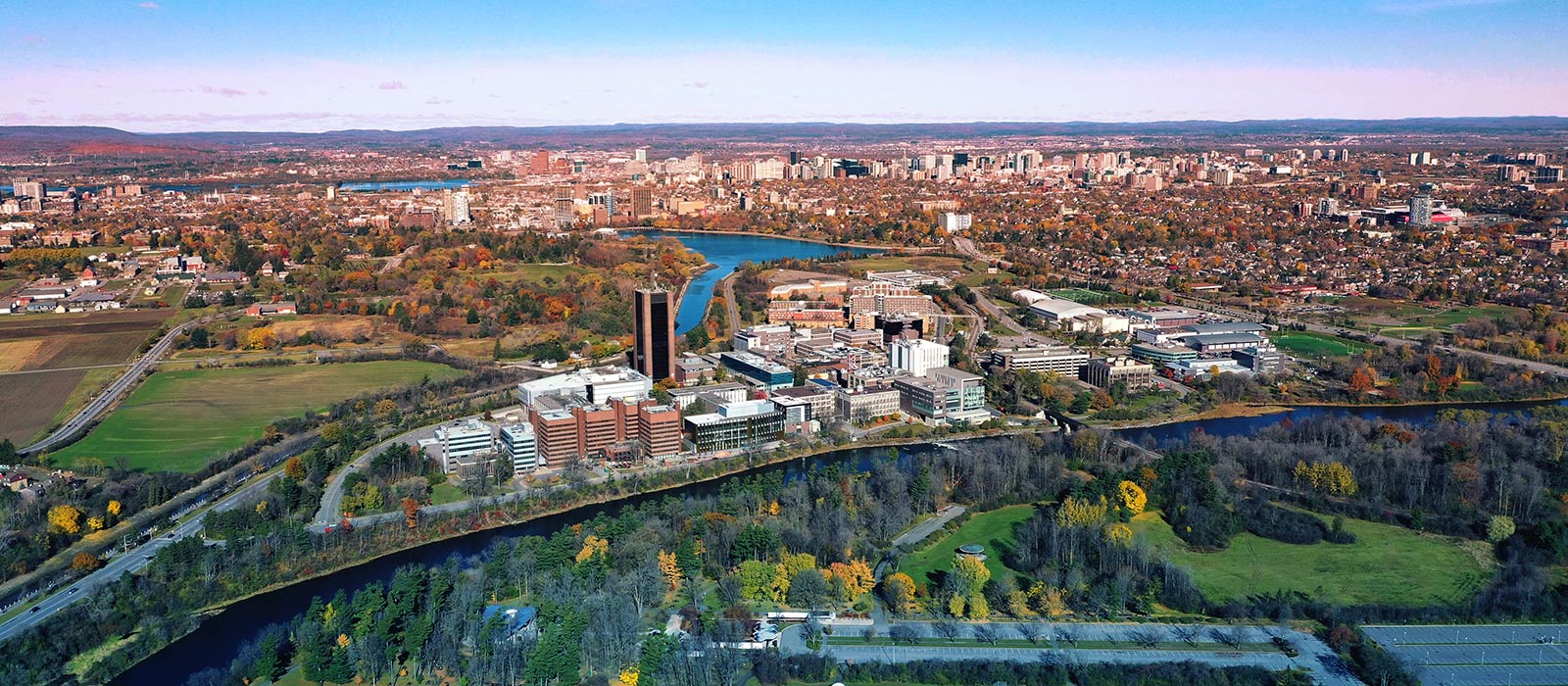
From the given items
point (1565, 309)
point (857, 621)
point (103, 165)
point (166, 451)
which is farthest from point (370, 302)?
point (103, 165)

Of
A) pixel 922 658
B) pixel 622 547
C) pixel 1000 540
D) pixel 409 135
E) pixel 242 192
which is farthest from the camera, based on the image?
pixel 409 135

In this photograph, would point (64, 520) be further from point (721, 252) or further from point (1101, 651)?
point (721, 252)

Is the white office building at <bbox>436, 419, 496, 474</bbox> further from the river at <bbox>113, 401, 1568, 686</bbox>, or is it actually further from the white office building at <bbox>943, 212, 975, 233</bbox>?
the white office building at <bbox>943, 212, 975, 233</bbox>

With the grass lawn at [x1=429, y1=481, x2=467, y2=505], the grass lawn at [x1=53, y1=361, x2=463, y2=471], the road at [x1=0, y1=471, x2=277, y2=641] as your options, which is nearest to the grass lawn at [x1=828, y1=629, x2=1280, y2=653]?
the grass lawn at [x1=429, y1=481, x2=467, y2=505]

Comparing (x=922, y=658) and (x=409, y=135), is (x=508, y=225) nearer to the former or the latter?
(x=922, y=658)

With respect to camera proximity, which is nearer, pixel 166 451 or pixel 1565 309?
pixel 166 451

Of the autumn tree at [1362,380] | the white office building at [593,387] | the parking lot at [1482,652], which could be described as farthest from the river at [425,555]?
the parking lot at [1482,652]

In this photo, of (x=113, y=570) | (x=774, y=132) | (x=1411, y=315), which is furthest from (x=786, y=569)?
(x=774, y=132)
